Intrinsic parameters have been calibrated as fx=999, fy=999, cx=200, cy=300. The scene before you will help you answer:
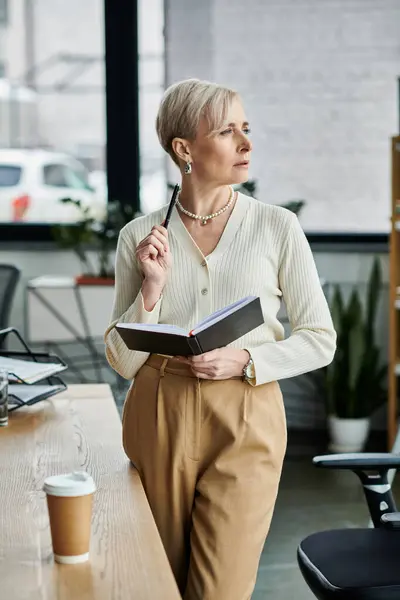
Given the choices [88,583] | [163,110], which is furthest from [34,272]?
[88,583]

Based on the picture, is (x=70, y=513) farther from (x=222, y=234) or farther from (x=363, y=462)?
(x=363, y=462)

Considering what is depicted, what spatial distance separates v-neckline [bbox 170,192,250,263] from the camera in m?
2.02

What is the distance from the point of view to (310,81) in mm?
5375

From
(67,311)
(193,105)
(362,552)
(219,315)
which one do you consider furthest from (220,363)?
(67,311)

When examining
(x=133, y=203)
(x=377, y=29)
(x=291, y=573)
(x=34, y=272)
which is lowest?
(x=291, y=573)

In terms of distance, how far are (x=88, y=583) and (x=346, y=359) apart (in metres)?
3.70

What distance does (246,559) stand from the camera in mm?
1955

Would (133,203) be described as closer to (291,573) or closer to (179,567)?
(291,573)

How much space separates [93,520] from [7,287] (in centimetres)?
250

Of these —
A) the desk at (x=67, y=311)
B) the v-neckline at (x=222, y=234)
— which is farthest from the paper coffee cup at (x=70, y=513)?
the desk at (x=67, y=311)

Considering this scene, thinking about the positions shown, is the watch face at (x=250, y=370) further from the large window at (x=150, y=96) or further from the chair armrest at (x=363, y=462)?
the large window at (x=150, y=96)

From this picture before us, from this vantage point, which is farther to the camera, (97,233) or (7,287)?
(97,233)

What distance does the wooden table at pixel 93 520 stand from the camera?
1.44 metres

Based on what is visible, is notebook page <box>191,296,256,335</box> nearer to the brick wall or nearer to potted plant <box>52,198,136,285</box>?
potted plant <box>52,198,136,285</box>
